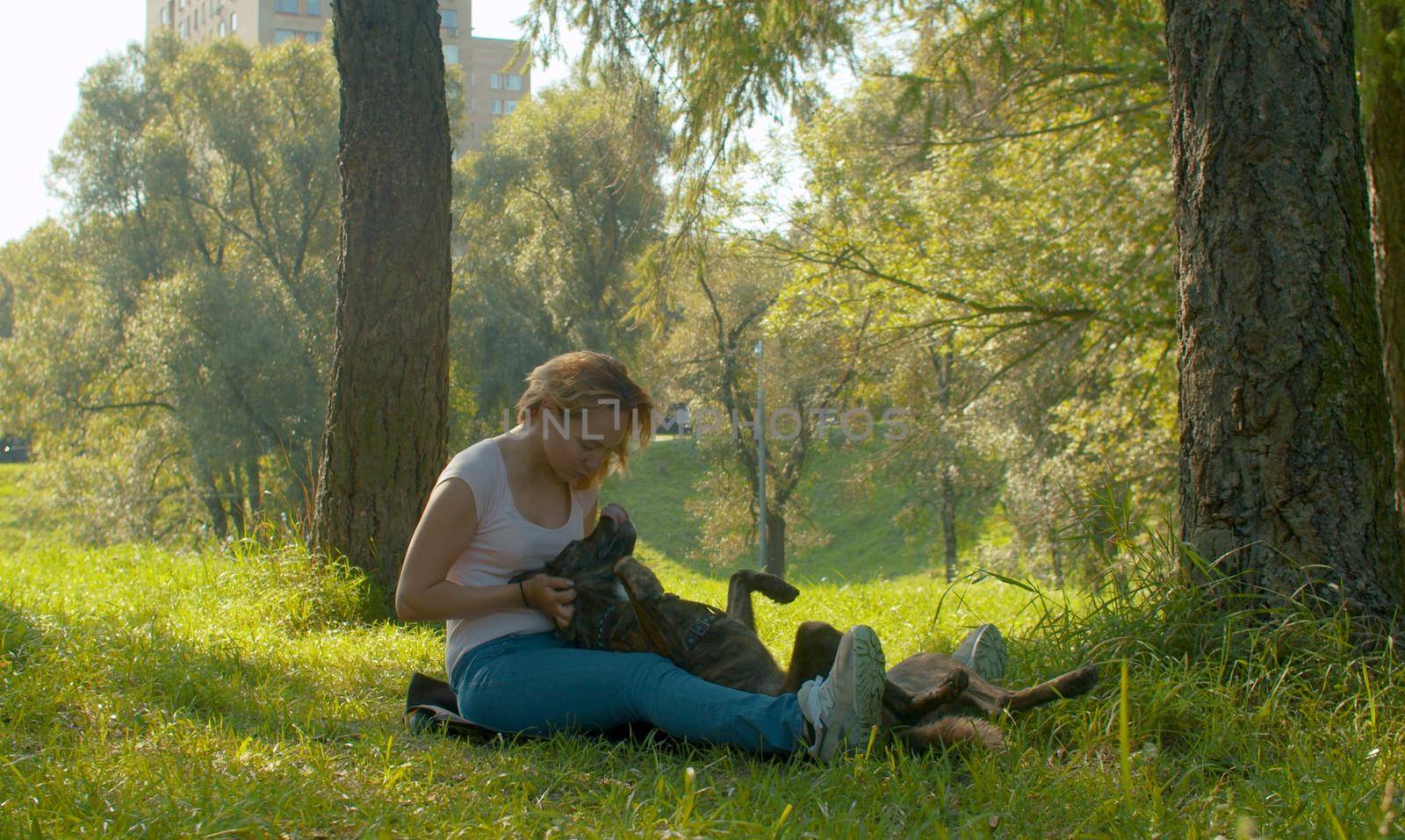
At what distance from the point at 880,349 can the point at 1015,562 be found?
1019cm

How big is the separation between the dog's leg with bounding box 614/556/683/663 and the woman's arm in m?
0.20

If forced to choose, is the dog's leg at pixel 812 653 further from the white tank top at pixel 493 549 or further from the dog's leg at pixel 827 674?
the white tank top at pixel 493 549

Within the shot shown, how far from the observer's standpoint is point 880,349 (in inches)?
451

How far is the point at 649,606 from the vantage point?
339 centimetres

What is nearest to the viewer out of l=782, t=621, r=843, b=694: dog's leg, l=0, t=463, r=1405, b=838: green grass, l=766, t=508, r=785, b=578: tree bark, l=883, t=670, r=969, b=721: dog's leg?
l=0, t=463, r=1405, b=838: green grass

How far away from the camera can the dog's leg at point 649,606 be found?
3377 mm

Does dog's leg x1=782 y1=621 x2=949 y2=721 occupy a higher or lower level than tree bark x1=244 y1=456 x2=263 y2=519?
higher

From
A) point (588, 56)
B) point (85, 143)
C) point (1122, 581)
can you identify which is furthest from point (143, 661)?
point (85, 143)

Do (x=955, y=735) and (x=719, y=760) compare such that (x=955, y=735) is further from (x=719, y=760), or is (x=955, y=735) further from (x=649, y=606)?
(x=649, y=606)

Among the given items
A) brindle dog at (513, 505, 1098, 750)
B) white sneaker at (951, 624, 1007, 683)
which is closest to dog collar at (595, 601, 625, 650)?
brindle dog at (513, 505, 1098, 750)

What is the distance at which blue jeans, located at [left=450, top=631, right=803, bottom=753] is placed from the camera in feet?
10.1

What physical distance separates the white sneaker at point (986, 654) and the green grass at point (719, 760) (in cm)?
17

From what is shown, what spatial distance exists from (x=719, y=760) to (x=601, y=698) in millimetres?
442

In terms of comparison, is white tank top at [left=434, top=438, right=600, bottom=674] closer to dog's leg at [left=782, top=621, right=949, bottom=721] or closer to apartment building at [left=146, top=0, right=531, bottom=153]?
dog's leg at [left=782, top=621, right=949, bottom=721]
